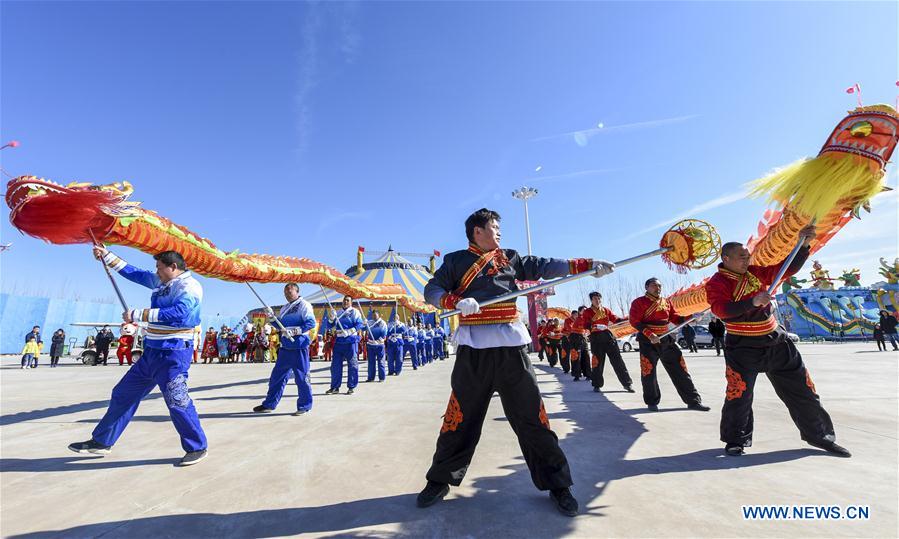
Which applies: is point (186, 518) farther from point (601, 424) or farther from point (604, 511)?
point (601, 424)

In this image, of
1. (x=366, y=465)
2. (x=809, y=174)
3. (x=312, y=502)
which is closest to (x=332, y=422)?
(x=366, y=465)

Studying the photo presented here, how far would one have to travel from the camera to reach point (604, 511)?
1964 millimetres

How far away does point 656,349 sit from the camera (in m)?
5.00

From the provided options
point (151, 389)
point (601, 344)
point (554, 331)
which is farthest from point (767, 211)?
point (554, 331)

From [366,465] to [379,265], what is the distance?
34.6 m

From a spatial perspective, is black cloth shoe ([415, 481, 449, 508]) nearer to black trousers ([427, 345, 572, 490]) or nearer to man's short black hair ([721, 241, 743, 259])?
black trousers ([427, 345, 572, 490])

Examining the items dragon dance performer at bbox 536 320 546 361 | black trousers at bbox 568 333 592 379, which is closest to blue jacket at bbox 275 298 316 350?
black trousers at bbox 568 333 592 379

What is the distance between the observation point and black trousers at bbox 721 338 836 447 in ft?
9.42

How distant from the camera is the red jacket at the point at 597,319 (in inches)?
267

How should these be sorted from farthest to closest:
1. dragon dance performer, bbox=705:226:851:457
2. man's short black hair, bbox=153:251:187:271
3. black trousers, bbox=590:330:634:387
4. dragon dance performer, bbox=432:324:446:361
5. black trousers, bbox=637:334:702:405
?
dragon dance performer, bbox=432:324:446:361 < black trousers, bbox=590:330:634:387 < black trousers, bbox=637:334:702:405 < man's short black hair, bbox=153:251:187:271 < dragon dance performer, bbox=705:226:851:457

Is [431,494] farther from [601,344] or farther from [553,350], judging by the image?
[553,350]

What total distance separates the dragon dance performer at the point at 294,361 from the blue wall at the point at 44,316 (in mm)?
24904

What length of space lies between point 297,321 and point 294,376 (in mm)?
767

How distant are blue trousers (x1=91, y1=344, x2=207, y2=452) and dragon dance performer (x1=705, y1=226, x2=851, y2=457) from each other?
14.0 feet
